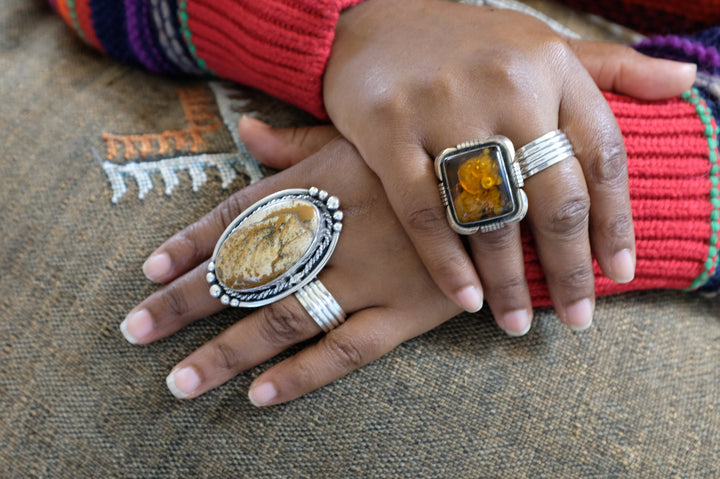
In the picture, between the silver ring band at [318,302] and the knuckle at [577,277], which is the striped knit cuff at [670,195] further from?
the silver ring band at [318,302]

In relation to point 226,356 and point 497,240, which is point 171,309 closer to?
point 226,356

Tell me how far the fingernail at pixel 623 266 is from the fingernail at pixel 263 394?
1.51ft

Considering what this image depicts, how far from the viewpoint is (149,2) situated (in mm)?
886

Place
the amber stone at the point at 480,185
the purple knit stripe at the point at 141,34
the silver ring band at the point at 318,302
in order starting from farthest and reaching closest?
the purple knit stripe at the point at 141,34, the silver ring band at the point at 318,302, the amber stone at the point at 480,185

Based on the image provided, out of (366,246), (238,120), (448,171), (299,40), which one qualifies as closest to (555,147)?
(448,171)

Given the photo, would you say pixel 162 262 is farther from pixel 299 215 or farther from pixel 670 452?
pixel 670 452

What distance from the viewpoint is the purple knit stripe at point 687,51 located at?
2.68ft

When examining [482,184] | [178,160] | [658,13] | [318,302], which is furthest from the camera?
[658,13]

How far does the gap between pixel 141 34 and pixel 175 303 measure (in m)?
0.47

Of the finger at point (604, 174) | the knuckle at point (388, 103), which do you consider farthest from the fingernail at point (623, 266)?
the knuckle at point (388, 103)

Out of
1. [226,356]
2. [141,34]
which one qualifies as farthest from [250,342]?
[141,34]

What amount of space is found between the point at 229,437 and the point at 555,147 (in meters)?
0.54

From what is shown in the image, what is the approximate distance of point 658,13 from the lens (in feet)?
3.19

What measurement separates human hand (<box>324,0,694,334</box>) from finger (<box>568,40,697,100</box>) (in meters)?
0.11
